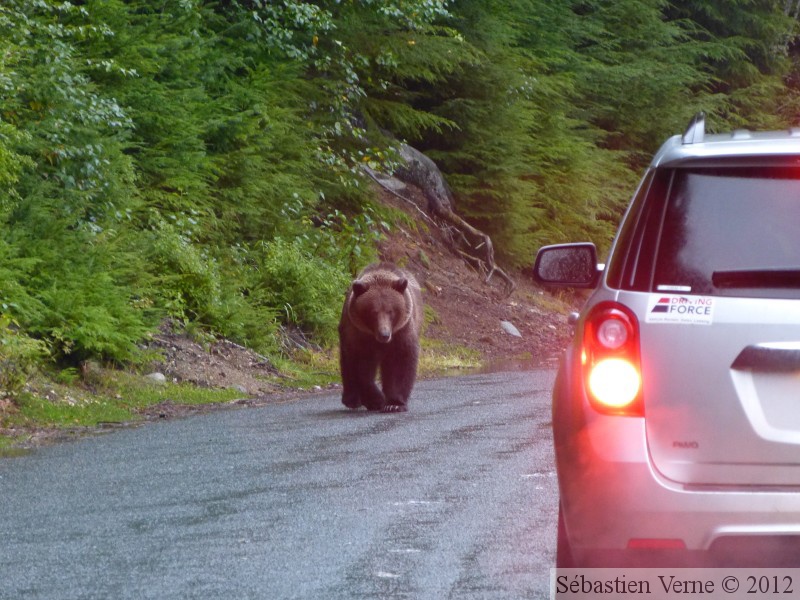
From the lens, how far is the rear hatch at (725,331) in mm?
4523

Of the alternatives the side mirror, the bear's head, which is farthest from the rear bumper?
the bear's head

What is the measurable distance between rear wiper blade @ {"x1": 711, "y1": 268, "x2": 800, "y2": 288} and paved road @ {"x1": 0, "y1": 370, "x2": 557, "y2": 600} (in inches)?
69.4

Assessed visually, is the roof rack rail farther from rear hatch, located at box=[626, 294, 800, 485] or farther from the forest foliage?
the forest foliage

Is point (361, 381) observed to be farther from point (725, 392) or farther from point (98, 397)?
point (725, 392)

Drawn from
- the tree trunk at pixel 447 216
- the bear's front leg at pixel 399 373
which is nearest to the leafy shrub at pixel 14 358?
the bear's front leg at pixel 399 373

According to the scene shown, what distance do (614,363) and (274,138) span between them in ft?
60.1

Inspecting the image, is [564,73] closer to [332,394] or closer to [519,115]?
[519,115]

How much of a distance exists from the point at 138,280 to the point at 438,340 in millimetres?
7782

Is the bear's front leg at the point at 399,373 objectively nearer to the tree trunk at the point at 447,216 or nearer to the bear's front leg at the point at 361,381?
the bear's front leg at the point at 361,381

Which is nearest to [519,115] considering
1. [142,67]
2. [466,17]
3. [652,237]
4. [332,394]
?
[466,17]

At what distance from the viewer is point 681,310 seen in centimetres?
462

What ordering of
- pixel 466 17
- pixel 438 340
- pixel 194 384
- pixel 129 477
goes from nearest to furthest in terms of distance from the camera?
pixel 129 477
pixel 194 384
pixel 438 340
pixel 466 17

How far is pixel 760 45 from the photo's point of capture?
140 ft

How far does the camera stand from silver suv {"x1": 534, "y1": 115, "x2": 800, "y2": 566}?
452cm
